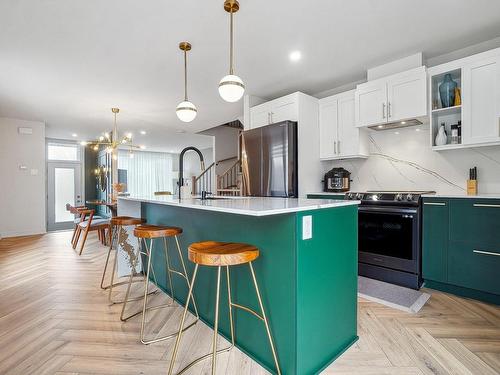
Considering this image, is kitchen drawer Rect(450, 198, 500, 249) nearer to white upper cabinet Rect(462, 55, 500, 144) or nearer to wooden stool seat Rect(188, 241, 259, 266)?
white upper cabinet Rect(462, 55, 500, 144)

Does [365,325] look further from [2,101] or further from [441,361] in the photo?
[2,101]

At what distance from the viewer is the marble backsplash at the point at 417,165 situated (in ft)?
9.41

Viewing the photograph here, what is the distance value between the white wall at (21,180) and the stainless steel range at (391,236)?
6651mm

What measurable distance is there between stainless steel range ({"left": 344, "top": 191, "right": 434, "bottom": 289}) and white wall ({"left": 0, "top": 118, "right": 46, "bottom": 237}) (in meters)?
6.65

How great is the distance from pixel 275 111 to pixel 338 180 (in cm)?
136

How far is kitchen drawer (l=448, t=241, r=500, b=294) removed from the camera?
2.42m

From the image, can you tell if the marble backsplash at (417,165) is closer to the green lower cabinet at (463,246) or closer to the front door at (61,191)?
the green lower cabinet at (463,246)

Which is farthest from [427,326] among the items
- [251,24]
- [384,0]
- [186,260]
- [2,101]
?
[2,101]

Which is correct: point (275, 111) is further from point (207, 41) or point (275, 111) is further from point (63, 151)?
point (63, 151)

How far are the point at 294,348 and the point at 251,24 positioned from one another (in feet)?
8.51

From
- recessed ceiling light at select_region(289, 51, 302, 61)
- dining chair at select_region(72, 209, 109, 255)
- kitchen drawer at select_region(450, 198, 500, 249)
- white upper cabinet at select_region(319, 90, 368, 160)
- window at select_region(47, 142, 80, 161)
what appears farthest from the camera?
window at select_region(47, 142, 80, 161)

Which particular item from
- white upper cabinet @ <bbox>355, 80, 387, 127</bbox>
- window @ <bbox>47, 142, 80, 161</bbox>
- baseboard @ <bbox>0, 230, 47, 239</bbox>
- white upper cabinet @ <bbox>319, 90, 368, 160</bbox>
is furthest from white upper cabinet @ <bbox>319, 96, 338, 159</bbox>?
window @ <bbox>47, 142, 80, 161</bbox>

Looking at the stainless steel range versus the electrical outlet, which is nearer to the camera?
the electrical outlet

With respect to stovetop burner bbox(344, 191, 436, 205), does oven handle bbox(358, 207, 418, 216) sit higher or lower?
lower
